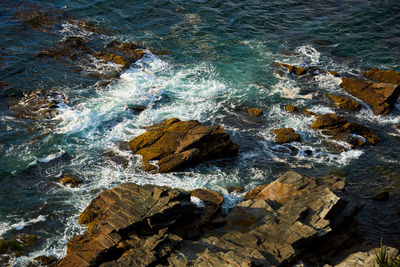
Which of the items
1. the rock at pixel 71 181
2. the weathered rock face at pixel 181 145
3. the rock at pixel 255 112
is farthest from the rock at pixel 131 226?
the rock at pixel 255 112

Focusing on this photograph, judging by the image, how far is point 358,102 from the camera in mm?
36062

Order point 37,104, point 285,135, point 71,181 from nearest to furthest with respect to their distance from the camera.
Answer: point 71,181 → point 285,135 → point 37,104

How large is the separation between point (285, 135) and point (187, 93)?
10.2 meters

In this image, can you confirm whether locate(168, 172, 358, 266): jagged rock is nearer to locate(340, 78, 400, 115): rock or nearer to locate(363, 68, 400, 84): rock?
locate(340, 78, 400, 115): rock

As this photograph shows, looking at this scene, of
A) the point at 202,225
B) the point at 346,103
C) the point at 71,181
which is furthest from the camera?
the point at 346,103

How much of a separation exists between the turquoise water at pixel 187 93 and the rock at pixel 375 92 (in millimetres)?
925

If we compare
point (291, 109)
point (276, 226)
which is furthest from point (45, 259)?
point (291, 109)

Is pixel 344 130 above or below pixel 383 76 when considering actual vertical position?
below

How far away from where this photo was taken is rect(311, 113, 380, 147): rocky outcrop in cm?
3170

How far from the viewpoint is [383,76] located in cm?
3819

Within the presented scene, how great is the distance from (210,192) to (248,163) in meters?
5.17

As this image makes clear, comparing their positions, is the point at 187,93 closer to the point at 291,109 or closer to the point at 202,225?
the point at 291,109

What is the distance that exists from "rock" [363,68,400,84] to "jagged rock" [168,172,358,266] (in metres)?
16.8

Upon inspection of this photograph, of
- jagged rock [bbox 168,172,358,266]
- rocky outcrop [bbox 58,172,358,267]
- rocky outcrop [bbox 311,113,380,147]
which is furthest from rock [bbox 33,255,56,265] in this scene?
rocky outcrop [bbox 311,113,380,147]
